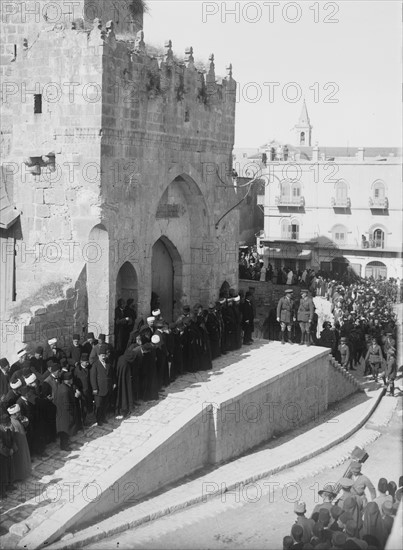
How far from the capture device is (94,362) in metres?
14.8

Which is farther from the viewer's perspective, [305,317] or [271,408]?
[305,317]

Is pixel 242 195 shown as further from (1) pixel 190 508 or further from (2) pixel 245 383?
(1) pixel 190 508

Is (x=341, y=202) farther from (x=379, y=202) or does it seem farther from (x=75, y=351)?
(x=75, y=351)

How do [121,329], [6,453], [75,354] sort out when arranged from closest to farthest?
[6,453]
[75,354]
[121,329]

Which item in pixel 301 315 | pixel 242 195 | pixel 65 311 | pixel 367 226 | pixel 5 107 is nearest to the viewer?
pixel 65 311

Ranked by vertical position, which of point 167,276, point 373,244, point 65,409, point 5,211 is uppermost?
point 5,211

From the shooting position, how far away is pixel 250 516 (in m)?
13.3

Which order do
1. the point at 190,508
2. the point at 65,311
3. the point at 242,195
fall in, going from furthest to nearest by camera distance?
the point at 242,195
the point at 65,311
the point at 190,508

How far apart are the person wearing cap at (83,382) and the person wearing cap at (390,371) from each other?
9826mm

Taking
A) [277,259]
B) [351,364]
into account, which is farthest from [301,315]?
[277,259]

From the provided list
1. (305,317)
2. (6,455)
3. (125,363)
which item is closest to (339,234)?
(305,317)

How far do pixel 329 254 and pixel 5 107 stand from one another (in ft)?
99.3

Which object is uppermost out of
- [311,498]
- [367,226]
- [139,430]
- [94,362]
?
[367,226]

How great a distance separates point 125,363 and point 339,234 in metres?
32.4
